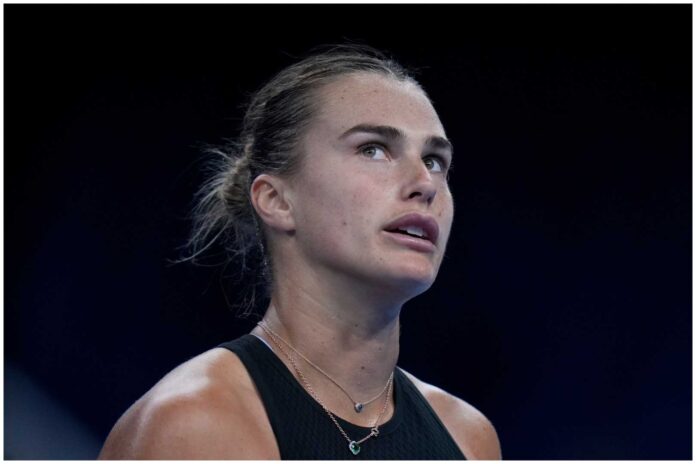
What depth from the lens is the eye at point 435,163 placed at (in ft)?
5.57

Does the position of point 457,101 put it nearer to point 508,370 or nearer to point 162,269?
point 508,370

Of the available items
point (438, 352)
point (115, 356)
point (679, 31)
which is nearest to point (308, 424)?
point (115, 356)

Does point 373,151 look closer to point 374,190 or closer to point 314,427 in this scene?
point 374,190

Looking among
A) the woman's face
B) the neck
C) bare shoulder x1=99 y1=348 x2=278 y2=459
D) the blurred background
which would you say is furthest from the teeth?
the blurred background

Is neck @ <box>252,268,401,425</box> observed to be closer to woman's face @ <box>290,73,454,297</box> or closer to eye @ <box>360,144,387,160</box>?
woman's face @ <box>290,73,454,297</box>

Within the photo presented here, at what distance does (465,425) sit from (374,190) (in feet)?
2.13

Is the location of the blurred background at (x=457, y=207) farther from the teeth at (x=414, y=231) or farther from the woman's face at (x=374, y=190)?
the teeth at (x=414, y=231)

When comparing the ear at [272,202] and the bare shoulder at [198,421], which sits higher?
the ear at [272,202]

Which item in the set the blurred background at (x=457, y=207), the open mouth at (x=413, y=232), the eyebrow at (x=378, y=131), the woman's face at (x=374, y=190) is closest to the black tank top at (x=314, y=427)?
the woman's face at (x=374, y=190)

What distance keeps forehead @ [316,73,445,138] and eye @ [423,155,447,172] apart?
0.17ft

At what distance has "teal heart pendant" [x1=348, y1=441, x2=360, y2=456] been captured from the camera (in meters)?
1.50

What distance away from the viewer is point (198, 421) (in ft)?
4.24

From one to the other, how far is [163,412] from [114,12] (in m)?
1.75

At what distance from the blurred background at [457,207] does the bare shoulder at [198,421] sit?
1145 millimetres
